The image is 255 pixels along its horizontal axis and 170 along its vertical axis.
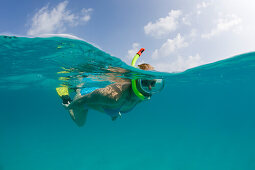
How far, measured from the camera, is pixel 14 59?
11586mm

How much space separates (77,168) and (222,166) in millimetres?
19874

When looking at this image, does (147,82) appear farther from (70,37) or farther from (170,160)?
(170,160)

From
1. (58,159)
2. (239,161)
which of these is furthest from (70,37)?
(239,161)

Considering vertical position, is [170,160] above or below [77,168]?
below

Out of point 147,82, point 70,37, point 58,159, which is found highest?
point 70,37

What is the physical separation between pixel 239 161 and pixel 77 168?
24.6 m

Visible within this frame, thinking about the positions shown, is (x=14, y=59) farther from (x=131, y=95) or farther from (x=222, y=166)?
(x=222, y=166)

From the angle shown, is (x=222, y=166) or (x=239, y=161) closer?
(x=222, y=166)

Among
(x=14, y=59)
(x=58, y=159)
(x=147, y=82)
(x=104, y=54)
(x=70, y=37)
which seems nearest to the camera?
(x=147, y=82)

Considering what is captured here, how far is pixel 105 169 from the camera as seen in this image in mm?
18328

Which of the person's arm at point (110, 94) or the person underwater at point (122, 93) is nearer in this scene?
the person underwater at point (122, 93)

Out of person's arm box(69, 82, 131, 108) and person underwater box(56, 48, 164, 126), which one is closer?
person underwater box(56, 48, 164, 126)

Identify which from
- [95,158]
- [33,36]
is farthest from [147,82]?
[95,158]

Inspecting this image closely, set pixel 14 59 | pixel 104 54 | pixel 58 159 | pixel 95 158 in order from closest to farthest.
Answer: pixel 104 54
pixel 14 59
pixel 95 158
pixel 58 159
